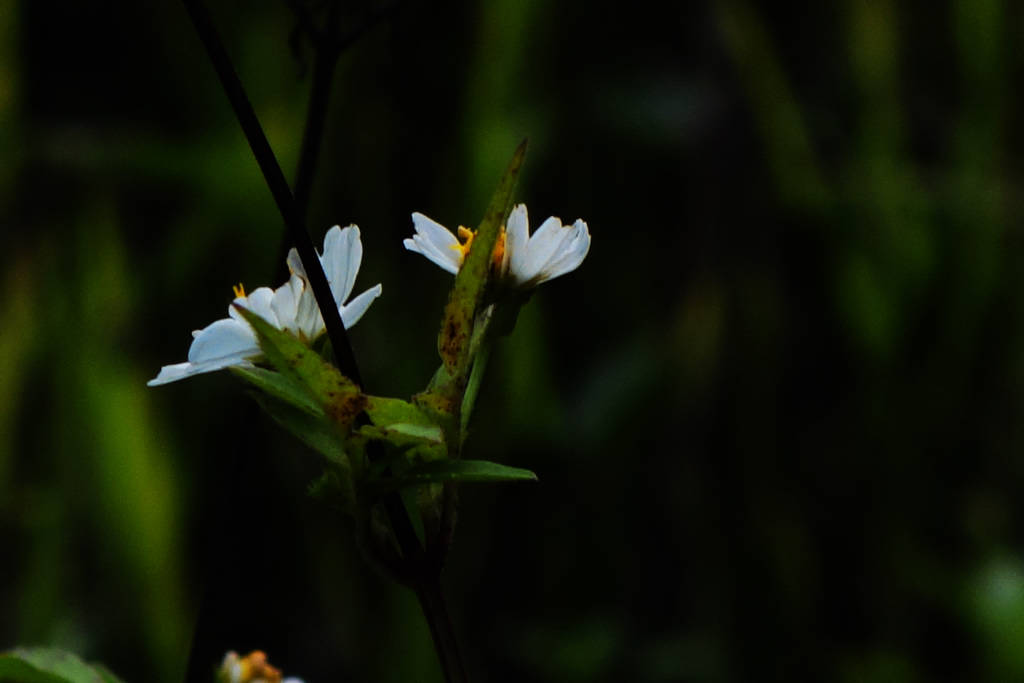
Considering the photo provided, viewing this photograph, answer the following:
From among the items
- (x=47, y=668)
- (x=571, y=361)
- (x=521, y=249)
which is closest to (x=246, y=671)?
(x=47, y=668)

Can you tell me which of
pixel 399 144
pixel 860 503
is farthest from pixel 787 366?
pixel 399 144

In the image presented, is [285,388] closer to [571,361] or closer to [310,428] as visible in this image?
[310,428]

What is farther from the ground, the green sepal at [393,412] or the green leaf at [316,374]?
the green leaf at [316,374]

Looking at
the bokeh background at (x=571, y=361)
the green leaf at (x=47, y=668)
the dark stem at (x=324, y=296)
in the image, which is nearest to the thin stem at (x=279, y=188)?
the dark stem at (x=324, y=296)

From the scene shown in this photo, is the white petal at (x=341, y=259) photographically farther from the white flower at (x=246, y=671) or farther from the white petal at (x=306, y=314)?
the white flower at (x=246, y=671)

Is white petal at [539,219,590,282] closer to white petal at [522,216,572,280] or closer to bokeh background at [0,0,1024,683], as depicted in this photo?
white petal at [522,216,572,280]

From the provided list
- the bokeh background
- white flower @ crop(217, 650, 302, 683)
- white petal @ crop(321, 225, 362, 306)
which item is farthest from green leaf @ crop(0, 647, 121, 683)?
the bokeh background

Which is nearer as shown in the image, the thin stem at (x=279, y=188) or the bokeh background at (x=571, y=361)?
the thin stem at (x=279, y=188)
